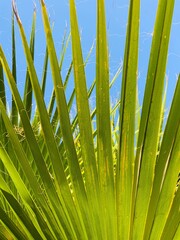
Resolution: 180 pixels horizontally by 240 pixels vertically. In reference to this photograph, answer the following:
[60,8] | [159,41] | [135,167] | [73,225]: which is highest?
[60,8]

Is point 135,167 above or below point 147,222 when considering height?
above

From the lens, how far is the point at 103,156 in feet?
2.50

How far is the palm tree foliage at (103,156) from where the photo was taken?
704mm

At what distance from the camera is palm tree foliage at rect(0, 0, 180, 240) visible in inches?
27.7

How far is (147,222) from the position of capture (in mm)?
784

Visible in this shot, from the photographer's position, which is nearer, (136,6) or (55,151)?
(136,6)

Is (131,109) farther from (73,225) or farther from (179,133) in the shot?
(73,225)

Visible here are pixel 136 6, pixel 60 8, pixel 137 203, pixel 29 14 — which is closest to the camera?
pixel 136 6

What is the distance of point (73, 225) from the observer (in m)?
0.80

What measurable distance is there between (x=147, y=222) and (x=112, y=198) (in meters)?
0.09

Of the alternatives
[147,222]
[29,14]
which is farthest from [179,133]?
[29,14]

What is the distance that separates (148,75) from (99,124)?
14 cm

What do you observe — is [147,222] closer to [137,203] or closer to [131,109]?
[137,203]

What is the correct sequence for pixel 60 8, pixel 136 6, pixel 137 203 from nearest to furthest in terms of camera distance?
pixel 136 6
pixel 137 203
pixel 60 8
